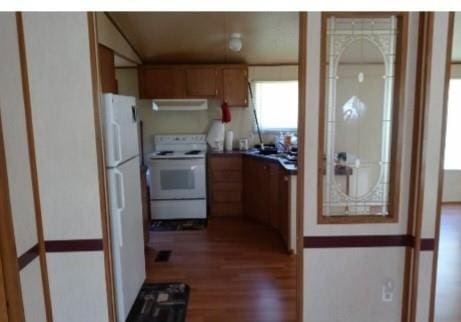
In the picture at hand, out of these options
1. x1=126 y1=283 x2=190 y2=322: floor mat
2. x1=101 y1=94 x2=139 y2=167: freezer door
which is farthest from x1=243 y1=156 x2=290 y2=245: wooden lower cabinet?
x1=101 y1=94 x2=139 y2=167: freezer door

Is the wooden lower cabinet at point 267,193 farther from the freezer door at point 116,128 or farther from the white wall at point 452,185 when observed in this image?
the white wall at point 452,185

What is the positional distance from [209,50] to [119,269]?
10.4 feet

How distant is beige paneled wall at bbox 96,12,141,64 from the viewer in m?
3.19

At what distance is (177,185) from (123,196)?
2360mm

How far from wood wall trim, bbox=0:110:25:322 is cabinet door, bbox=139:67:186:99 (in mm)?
3321

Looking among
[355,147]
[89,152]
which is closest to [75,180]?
[89,152]

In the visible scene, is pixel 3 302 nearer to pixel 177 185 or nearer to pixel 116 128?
pixel 116 128

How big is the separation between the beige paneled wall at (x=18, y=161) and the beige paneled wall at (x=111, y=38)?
4.83 ft

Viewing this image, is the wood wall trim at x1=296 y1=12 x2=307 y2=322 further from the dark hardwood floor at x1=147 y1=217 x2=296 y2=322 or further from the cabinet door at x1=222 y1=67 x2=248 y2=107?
the cabinet door at x1=222 y1=67 x2=248 y2=107

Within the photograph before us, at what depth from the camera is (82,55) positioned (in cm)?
179

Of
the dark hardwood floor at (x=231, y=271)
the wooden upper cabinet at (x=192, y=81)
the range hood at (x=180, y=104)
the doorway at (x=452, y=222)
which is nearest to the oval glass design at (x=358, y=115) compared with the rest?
the doorway at (x=452, y=222)

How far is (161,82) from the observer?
462 cm

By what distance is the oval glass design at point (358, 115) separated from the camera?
186cm
